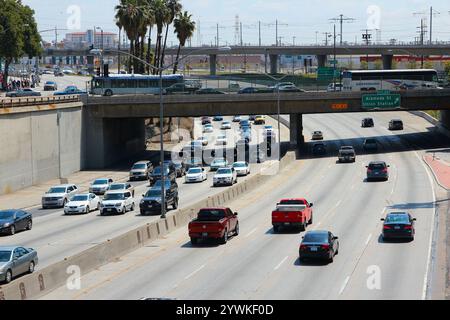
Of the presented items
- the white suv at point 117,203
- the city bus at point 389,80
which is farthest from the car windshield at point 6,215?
the city bus at point 389,80

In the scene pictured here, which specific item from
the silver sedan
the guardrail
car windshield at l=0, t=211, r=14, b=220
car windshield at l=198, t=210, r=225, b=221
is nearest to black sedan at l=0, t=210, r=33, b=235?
car windshield at l=0, t=211, r=14, b=220

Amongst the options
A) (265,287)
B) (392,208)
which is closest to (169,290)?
(265,287)

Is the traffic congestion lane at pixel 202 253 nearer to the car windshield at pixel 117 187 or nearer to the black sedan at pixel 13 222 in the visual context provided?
the car windshield at pixel 117 187

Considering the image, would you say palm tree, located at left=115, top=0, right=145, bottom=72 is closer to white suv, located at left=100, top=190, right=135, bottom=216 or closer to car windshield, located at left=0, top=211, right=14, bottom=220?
white suv, located at left=100, top=190, right=135, bottom=216

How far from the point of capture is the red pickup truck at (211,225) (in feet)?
139

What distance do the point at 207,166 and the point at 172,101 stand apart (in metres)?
7.42

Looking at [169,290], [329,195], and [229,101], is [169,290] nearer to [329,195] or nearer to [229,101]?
[329,195]

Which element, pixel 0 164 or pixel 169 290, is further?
pixel 0 164

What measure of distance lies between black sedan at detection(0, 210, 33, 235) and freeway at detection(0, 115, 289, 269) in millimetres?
442

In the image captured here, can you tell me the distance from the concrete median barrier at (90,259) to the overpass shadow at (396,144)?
1724 inches

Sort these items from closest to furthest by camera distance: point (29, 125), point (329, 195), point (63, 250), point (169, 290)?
1. point (169, 290)
2. point (63, 250)
3. point (329, 195)
4. point (29, 125)

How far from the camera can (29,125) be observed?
7412 centimetres

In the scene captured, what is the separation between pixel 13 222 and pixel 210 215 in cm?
1171

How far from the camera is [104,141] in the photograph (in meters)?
90.1
